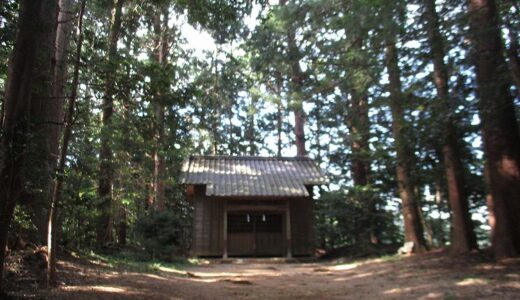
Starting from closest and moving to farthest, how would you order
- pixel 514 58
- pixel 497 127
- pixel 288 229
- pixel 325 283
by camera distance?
1. pixel 514 58
2. pixel 497 127
3. pixel 325 283
4. pixel 288 229

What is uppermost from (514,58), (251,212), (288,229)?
(514,58)

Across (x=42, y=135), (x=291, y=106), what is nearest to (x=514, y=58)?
(x=42, y=135)

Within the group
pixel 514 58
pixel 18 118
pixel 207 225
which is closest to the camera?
pixel 18 118

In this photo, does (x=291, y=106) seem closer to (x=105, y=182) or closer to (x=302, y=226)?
(x=302, y=226)

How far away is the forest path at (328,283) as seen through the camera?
7508 mm

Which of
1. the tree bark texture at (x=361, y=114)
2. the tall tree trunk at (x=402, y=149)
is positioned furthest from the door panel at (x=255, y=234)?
the tall tree trunk at (x=402, y=149)

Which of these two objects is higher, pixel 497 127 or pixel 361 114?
pixel 361 114

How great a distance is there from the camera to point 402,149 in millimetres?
11281

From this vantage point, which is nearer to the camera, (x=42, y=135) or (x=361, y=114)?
(x=42, y=135)

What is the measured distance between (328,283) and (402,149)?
3.72 meters

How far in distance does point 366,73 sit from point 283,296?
7.80 meters

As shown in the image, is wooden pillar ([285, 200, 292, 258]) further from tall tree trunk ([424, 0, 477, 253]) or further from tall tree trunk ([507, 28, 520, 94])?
tall tree trunk ([507, 28, 520, 94])

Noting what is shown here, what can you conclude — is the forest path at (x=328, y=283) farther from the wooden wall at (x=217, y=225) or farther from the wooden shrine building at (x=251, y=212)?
the wooden wall at (x=217, y=225)

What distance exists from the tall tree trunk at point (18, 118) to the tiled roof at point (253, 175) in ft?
43.3
